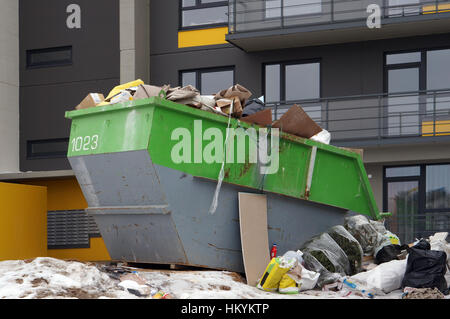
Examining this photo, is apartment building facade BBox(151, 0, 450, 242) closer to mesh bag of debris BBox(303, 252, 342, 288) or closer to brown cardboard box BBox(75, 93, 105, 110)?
mesh bag of debris BBox(303, 252, 342, 288)

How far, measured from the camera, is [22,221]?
36.9ft

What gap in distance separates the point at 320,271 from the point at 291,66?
945 centimetres

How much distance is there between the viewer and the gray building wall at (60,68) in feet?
56.9

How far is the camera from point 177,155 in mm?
7184

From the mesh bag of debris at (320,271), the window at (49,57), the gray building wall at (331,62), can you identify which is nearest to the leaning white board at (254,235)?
the mesh bag of debris at (320,271)

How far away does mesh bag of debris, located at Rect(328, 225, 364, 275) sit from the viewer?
28.1 ft

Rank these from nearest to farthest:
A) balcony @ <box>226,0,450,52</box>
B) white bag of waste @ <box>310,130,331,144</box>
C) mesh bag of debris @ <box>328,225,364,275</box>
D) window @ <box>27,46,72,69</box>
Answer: mesh bag of debris @ <box>328,225,364,275</box>, white bag of waste @ <box>310,130,331,144</box>, balcony @ <box>226,0,450,52</box>, window @ <box>27,46,72,69</box>

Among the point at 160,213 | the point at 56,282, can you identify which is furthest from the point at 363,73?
the point at 56,282

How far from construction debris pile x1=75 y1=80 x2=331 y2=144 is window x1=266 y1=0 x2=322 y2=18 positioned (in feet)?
26.4

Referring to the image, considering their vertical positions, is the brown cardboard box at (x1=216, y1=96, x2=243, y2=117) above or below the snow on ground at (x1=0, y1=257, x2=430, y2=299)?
above

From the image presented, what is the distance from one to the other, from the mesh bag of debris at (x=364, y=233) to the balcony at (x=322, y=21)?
281 inches

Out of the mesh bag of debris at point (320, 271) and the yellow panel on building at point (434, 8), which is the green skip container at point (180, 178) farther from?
the yellow panel on building at point (434, 8)

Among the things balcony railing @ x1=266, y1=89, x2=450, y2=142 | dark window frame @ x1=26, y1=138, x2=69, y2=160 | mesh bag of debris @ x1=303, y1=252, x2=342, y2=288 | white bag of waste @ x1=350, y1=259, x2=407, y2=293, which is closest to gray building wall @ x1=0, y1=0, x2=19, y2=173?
dark window frame @ x1=26, y1=138, x2=69, y2=160

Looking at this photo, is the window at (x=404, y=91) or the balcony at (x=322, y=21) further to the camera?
the window at (x=404, y=91)
